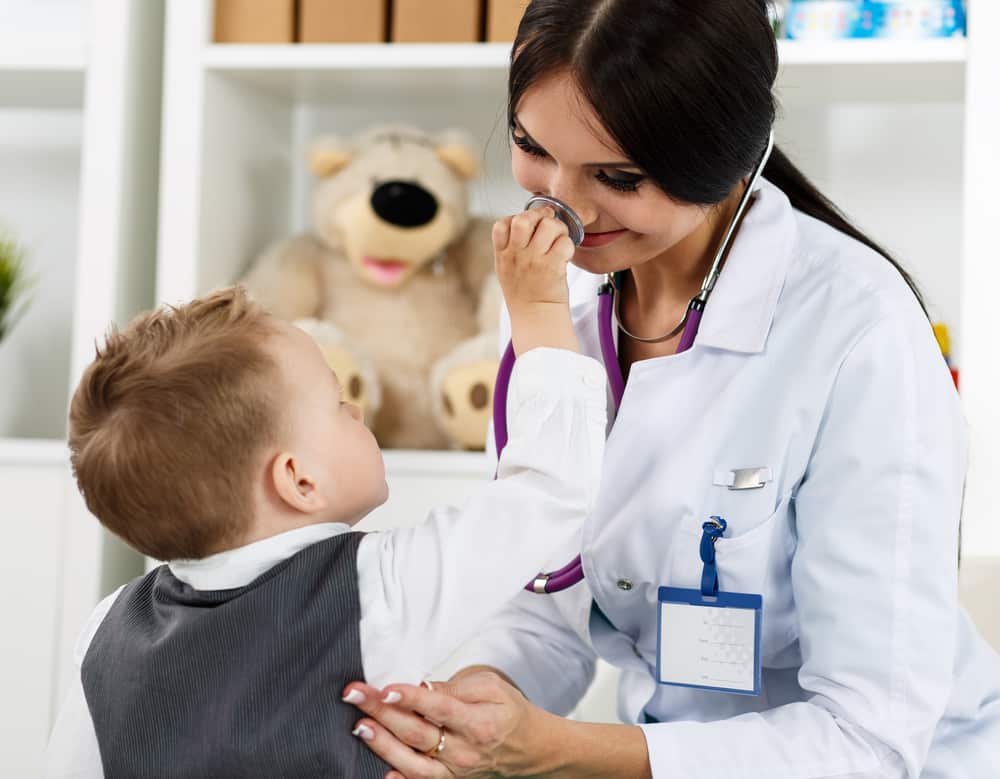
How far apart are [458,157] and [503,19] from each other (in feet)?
0.80

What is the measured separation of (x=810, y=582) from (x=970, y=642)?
0.79 feet

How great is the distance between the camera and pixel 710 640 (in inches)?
44.6

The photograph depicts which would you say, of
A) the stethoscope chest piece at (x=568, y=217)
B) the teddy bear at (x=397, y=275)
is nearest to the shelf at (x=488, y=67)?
the teddy bear at (x=397, y=275)

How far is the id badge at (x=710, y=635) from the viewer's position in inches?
44.2

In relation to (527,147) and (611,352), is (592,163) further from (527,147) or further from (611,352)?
(611,352)

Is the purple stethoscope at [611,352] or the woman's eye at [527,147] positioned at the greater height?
the woman's eye at [527,147]

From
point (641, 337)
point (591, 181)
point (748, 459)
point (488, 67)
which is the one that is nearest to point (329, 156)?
point (488, 67)

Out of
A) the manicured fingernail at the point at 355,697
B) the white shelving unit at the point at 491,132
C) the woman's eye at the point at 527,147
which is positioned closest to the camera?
the manicured fingernail at the point at 355,697

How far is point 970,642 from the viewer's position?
120cm

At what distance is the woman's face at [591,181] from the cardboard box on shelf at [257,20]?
2.90 ft

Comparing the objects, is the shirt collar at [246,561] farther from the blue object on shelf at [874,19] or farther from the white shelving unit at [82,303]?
the blue object on shelf at [874,19]

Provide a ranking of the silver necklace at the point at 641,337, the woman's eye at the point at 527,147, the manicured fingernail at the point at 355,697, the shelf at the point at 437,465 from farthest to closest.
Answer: the shelf at the point at 437,465 < the silver necklace at the point at 641,337 < the woman's eye at the point at 527,147 < the manicured fingernail at the point at 355,697

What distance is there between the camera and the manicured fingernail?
0.91 m

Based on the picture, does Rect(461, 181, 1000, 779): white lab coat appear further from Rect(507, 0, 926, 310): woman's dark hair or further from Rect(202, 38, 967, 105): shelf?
Rect(202, 38, 967, 105): shelf
